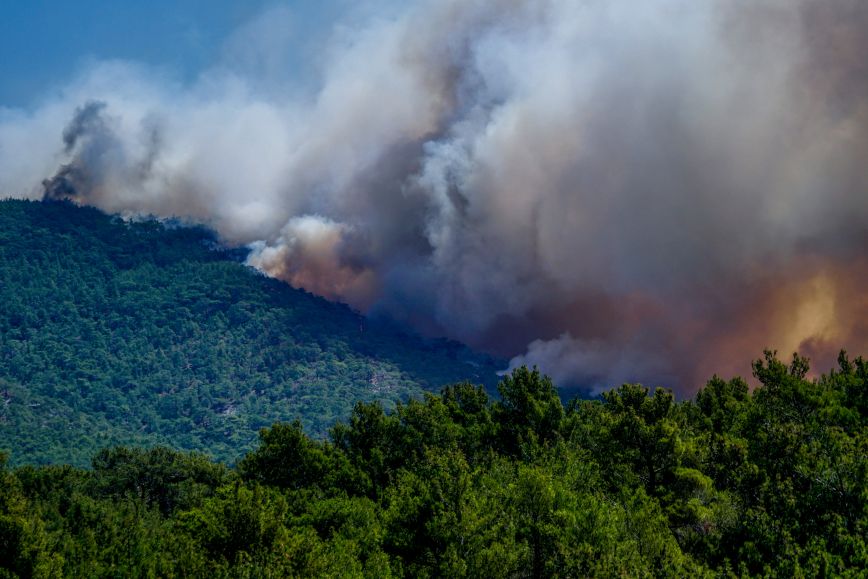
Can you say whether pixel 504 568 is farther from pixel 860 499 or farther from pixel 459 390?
pixel 459 390

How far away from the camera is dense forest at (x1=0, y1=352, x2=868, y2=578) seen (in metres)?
52.1

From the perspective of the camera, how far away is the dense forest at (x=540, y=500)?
52125 mm

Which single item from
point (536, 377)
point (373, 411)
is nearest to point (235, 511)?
point (373, 411)

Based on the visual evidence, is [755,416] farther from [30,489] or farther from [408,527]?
[30,489]

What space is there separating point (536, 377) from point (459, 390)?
52.7 ft

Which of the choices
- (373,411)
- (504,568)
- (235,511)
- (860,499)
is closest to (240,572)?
(235,511)

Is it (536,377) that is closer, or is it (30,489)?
(536,377)

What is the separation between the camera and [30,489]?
499 feet

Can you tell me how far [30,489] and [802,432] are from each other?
476 feet

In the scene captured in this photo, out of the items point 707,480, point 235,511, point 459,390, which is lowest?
point 235,511

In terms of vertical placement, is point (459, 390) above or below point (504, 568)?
above

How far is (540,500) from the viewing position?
66.8 m

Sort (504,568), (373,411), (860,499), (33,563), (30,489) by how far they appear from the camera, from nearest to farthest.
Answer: (860,499), (504,568), (33,563), (373,411), (30,489)


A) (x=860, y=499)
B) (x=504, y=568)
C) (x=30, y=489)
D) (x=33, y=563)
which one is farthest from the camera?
(x=30, y=489)
